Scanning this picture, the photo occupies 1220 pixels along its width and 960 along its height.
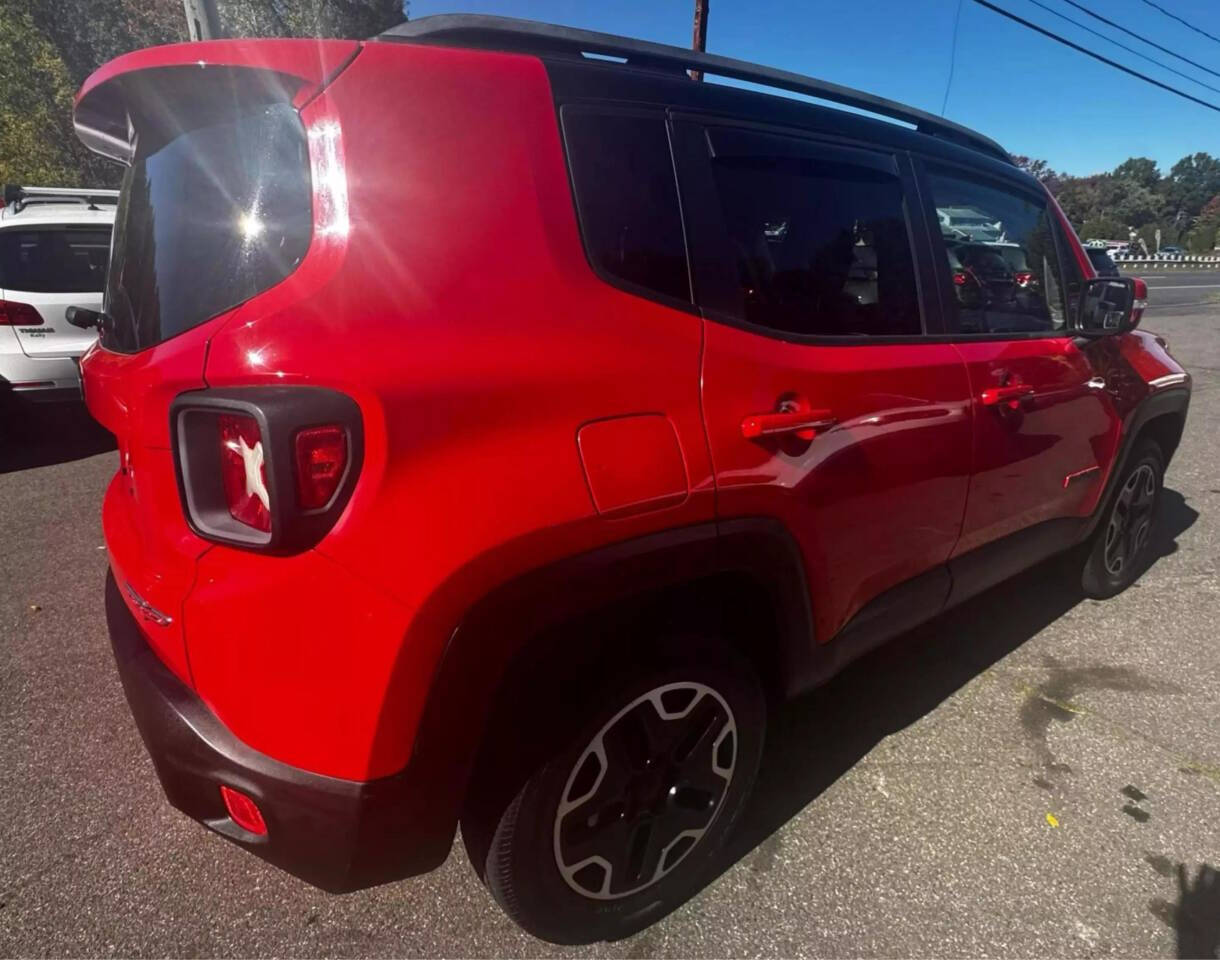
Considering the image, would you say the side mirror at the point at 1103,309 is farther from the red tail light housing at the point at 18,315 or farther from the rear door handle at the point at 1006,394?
the red tail light housing at the point at 18,315

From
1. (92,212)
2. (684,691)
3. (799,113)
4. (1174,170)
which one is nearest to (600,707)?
(684,691)

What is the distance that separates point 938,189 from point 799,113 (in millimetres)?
686

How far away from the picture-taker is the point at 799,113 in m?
2.11

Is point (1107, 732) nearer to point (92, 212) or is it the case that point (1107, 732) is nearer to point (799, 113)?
point (799, 113)

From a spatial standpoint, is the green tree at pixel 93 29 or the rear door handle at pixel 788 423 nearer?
the rear door handle at pixel 788 423

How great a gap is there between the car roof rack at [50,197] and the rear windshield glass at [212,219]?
5.29 metres

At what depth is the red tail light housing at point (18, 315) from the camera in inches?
216

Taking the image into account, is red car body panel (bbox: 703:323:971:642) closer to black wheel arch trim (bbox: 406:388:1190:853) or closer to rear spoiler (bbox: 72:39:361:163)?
black wheel arch trim (bbox: 406:388:1190:853)

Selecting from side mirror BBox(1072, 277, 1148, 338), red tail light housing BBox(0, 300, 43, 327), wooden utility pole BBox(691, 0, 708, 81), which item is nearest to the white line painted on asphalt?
wooden utility pole BBox(691, 0, 708, 81)

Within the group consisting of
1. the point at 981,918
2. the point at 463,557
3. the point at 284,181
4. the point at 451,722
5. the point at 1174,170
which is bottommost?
the point at 981,918

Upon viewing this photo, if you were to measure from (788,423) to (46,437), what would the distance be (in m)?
6.99

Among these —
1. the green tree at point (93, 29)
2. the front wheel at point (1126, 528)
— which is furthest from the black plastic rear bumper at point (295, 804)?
the green tree at point (93, 29)

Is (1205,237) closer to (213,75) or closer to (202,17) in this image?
(202,17)

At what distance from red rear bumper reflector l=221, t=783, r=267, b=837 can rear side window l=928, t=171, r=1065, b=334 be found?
90.9 inches
